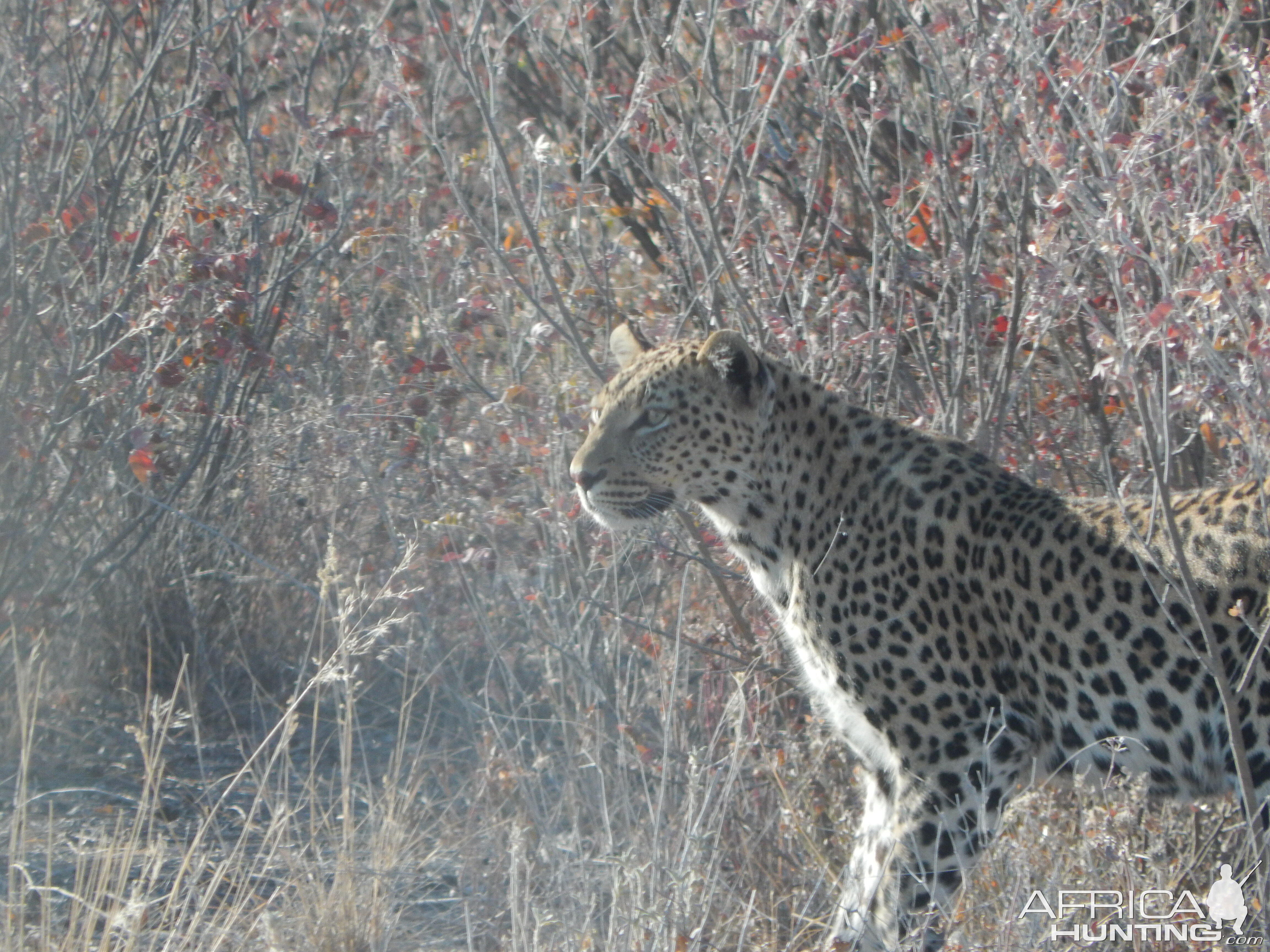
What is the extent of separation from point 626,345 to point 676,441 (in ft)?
1.70

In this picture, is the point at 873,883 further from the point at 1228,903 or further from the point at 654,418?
the point at 654,418

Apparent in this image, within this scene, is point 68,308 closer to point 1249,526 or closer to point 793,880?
point 793,880

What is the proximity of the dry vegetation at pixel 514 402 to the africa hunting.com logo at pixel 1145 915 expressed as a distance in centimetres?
7

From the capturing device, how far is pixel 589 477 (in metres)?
4.17

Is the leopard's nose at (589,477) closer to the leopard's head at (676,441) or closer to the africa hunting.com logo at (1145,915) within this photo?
the leopard's head at (676,441)

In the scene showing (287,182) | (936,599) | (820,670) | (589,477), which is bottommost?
(820,670)

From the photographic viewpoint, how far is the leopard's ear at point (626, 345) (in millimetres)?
4562

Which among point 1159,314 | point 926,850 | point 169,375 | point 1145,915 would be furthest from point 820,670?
point 169,375

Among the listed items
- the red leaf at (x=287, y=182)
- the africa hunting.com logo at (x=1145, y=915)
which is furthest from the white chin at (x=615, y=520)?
the red leaf at (x=287, y=182)

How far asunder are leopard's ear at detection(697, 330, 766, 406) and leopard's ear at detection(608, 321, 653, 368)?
0.40 metres

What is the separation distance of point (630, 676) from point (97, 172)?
3152 millimetres

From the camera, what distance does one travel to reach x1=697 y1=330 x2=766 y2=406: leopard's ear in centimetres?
409

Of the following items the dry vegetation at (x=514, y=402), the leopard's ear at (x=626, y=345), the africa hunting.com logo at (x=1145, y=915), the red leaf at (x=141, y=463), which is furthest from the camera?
the red leaf at (x=141, y=463)

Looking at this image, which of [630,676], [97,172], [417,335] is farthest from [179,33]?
[630,676]
